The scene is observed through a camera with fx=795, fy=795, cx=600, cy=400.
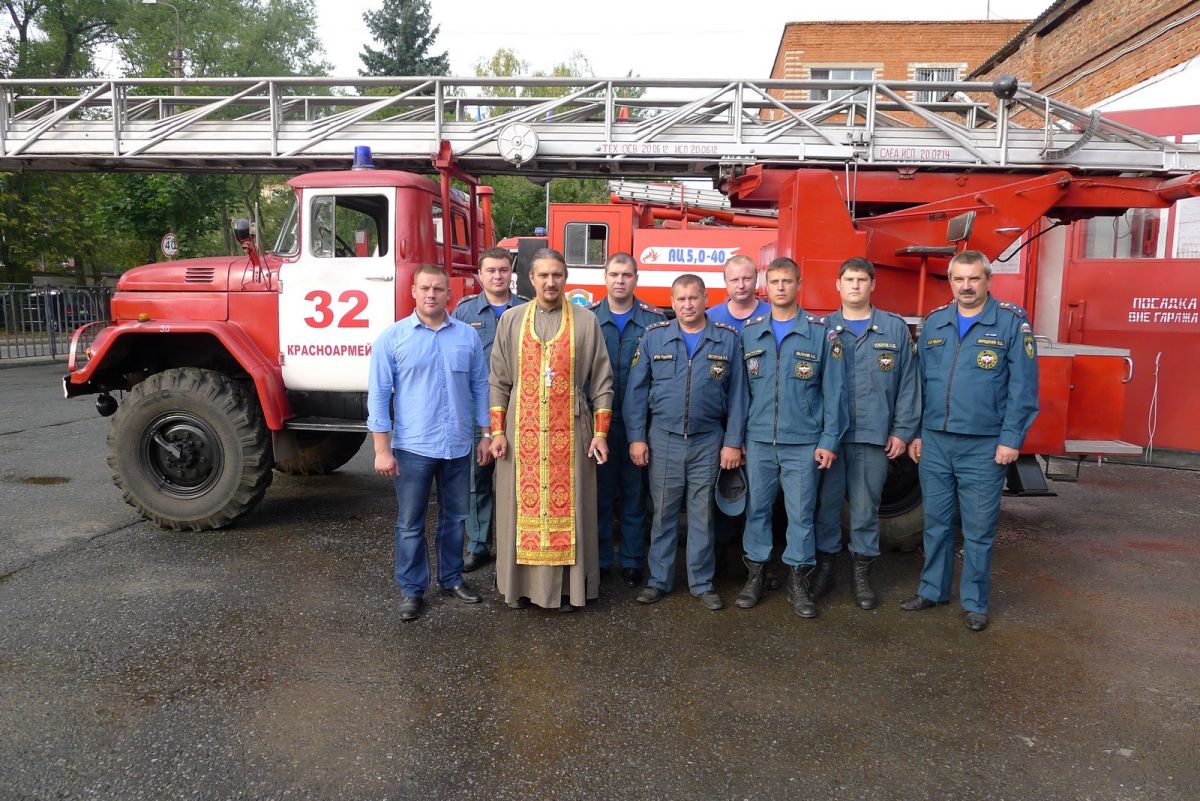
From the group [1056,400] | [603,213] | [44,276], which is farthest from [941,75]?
[44,276]

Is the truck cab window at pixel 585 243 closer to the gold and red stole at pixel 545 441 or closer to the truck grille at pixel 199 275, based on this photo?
the truck grille at pixel 199 275

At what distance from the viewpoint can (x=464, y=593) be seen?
13.6 feet

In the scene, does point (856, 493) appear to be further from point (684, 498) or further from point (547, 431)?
point (547, 431)

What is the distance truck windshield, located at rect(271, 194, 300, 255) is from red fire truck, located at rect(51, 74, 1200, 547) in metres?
0.02

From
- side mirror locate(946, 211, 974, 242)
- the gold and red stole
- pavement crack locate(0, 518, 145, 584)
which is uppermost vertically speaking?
side mirror locate(946, 211, 974, 242)

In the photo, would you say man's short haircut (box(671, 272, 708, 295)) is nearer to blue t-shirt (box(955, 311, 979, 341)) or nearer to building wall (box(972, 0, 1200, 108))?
blue t-shirt (box(955, 311, 979, 341))

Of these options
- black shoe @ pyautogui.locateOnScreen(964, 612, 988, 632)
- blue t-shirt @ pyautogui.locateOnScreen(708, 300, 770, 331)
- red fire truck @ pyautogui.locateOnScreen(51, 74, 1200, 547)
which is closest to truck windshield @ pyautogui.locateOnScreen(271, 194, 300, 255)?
red fire truck @ pyautogui.locateOnScreen(51, 74, 1200, 547)

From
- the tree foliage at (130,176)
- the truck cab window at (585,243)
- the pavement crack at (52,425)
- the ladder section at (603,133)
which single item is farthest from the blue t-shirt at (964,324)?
the tree foliage at (130,176)

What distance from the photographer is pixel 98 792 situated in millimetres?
2537

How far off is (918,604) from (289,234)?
175 inches

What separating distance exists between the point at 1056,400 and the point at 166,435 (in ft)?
18.2

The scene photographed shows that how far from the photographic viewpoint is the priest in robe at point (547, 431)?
153 inches

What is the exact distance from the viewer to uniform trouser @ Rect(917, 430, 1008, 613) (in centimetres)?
389

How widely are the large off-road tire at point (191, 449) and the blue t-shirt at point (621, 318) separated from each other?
250cm
